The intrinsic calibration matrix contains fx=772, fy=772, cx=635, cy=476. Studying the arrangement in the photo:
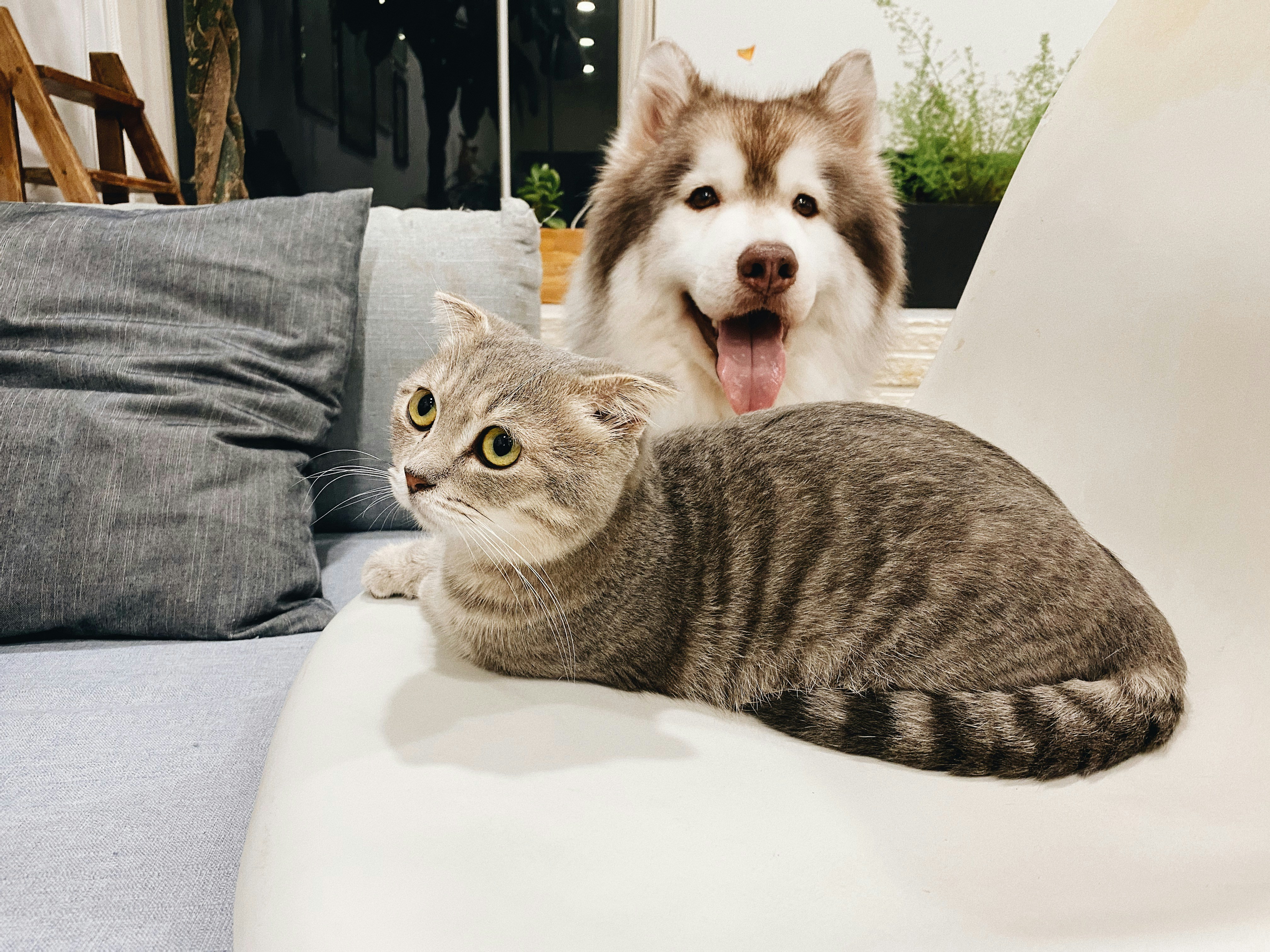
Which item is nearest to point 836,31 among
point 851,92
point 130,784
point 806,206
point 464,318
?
point 851,92

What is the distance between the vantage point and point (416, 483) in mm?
772

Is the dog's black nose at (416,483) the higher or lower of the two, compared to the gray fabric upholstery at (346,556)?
higher

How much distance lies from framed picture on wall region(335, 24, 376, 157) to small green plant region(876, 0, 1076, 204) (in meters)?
1.51

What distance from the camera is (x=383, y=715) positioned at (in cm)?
71

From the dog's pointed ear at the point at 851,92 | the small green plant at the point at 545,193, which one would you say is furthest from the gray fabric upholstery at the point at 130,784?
the small green plant at the point at 545,193

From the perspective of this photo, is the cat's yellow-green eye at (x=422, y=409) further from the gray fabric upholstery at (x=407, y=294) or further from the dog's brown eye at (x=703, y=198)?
the gray fabric upholstery at (x=407, y=294)

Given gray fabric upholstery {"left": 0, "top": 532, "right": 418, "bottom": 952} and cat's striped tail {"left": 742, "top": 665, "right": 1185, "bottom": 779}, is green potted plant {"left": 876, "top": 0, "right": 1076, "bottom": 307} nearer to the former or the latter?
cat's striped tail {"left": 742, "top": 665, "right": 1185, "bottom": 779}

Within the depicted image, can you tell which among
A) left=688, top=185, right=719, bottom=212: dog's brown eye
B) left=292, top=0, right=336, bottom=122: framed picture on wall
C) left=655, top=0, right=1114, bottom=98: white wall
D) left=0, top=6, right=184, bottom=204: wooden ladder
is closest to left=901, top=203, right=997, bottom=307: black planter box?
left=655, top=0, right=1114, bottom=98: white wall

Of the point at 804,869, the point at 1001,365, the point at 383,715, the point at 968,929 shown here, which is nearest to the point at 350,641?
the point at 383,715

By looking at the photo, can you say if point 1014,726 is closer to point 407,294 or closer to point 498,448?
point 498,448

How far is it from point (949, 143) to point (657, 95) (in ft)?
3.36

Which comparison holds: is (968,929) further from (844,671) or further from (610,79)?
(610,79)

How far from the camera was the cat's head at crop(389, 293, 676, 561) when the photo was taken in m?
0.77

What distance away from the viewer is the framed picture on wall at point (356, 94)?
238 centimetres
